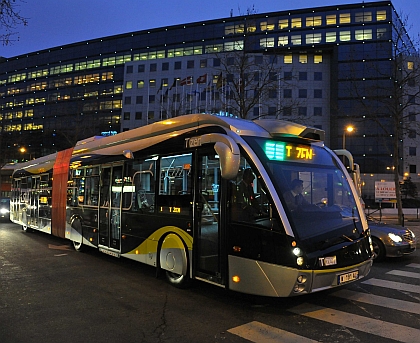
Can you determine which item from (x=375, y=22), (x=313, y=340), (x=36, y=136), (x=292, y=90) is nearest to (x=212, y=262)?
(x=313, y=340)

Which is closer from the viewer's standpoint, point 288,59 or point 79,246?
point 79,246

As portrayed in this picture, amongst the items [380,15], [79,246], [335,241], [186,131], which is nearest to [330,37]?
[380,15]

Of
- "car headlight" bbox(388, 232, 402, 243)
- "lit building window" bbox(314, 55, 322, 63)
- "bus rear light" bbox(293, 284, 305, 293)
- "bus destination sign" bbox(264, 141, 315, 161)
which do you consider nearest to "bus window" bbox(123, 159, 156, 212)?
"bus destination sign" bbox(264, 141, 315, 161)

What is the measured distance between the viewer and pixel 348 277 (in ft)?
18.3

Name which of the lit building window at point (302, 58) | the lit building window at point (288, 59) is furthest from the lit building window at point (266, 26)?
the lit building window at point (302, 58)

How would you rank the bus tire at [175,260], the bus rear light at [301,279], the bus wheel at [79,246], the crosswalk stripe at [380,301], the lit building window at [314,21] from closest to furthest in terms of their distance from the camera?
1. the bus rear light at [301,279]
2. the crosswalk stripe at [380,301]
3. the bus tire at [175,260]
4. the bus wheel at [79,246]
5. the lit building window at [314,21]

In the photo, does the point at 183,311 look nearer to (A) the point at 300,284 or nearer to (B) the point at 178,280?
(B) the point at 178,280

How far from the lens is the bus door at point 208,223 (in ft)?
19.8

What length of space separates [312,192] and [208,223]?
1801 millimetres

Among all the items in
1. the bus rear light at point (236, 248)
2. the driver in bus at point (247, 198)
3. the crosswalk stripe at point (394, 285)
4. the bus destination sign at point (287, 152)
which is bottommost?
the crosswalk stripe at point (394, 285)

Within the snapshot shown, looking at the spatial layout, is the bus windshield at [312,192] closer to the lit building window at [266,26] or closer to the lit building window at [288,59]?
the lit building window at [288,59]

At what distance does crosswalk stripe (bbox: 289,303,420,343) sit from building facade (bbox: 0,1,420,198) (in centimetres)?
3889

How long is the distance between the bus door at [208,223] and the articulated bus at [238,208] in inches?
0.7

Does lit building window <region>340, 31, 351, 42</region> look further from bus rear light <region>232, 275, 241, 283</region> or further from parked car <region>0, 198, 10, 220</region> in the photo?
bus rear light <region>232, 275, 241, 283</region>
